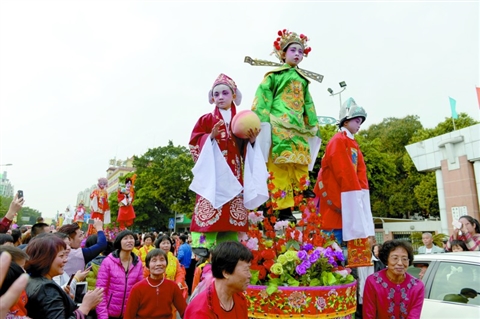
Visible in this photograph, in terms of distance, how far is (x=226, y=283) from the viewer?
7.27 feet

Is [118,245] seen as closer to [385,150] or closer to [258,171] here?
[258,171]

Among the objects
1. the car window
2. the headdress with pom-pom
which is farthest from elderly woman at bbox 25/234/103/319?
the headdress with pom-pom

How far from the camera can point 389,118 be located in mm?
32281

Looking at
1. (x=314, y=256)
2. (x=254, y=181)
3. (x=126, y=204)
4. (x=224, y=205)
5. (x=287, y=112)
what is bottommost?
(x=314, y=256)

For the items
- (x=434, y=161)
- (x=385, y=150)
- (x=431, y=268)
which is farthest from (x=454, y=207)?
(x=385, y=150)

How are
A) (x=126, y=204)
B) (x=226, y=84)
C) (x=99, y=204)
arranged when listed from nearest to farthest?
(x=226, y=84), (x=99, y=204), (x=126, y=204)

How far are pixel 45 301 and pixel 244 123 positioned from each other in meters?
2.44

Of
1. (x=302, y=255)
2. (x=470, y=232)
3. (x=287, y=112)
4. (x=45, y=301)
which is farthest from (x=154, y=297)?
(x=470, y=232)

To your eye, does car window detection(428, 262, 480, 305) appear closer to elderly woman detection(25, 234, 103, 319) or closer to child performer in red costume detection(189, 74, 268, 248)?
child performer in red costume detection(189, 74, 268, 248)

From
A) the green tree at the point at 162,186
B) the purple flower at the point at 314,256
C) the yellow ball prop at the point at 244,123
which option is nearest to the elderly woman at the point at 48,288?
the purple flower at the point at 314,256

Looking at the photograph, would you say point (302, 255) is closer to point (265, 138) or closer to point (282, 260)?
point (282, 260)

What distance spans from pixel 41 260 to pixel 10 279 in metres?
1.03

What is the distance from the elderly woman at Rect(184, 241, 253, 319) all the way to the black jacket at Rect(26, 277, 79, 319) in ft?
2.72

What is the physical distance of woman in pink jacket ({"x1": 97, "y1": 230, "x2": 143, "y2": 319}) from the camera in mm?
3963
